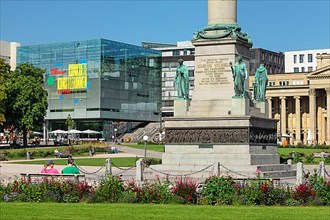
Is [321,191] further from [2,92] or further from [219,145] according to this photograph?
[2,92]

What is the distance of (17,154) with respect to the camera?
82875 millimetres

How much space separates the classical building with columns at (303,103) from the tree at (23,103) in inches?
2360

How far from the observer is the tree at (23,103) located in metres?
110

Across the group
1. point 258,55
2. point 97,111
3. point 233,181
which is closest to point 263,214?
point 233,181

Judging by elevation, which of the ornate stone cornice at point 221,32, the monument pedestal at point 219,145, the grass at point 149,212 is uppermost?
the ornate stone cornice at point 221,32

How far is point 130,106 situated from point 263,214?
451 ft

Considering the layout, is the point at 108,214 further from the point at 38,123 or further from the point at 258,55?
the point at 258,55

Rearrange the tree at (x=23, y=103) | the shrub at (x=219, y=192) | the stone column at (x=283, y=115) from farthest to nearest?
the stone column at (x=283, y=115) < the tree at (x=23, y=103) < the shrub at (x=219, y=192)

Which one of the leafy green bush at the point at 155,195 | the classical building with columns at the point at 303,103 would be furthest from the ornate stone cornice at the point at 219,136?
the classical building with columns at the point at 303,103

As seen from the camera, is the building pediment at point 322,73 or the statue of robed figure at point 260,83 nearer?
the statue of robed figure at point 260,83

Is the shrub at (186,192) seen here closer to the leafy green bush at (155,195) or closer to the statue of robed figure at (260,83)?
the leafy green bush at (155,195)

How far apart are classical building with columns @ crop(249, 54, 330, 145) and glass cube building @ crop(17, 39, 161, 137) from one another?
1065 inches

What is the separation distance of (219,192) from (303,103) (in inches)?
5706

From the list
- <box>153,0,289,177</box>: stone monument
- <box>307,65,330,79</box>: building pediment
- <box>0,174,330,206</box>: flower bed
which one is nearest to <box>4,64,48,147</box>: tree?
<box>153,0,289,177</box>: stone monument
